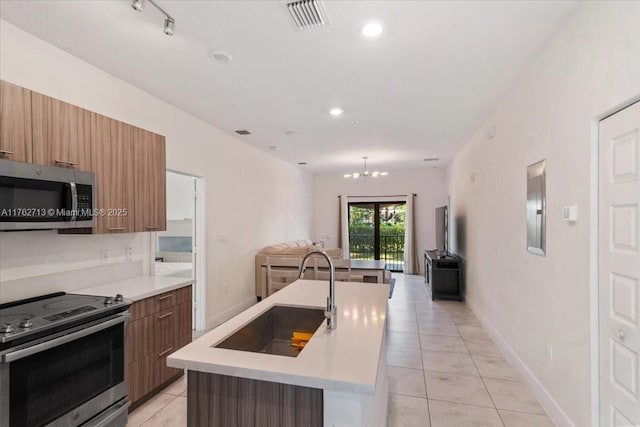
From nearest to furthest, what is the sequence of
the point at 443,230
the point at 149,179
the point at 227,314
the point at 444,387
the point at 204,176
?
the point at 444,387
the point at 149,179
the point at 204,176
the point at 227,314
the point at 443,230

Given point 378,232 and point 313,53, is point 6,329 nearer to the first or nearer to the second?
point 313,53

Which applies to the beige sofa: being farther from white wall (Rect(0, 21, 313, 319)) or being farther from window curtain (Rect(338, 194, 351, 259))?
window curtain (Rect(338, 194, 351, 259))

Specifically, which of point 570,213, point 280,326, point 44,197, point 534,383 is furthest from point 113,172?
point 534,383

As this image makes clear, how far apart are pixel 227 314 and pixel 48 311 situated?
2874mm

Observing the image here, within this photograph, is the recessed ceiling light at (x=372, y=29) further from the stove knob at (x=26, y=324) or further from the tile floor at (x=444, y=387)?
the tile floor at (x=444, y=387)

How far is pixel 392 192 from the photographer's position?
8.44 metres

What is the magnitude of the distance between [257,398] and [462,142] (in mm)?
5238

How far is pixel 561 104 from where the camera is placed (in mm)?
2113

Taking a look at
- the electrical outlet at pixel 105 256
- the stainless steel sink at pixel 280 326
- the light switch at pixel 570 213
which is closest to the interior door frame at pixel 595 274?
the light switch at pixel 570 213

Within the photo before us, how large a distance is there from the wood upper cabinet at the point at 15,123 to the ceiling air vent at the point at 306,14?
67.5 inches

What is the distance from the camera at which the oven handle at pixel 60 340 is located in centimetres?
151

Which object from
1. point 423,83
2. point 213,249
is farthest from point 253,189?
point 423,83

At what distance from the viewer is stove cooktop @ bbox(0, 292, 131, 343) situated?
1595 mm

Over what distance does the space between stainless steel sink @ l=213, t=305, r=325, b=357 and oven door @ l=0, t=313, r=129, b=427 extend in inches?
41.6
